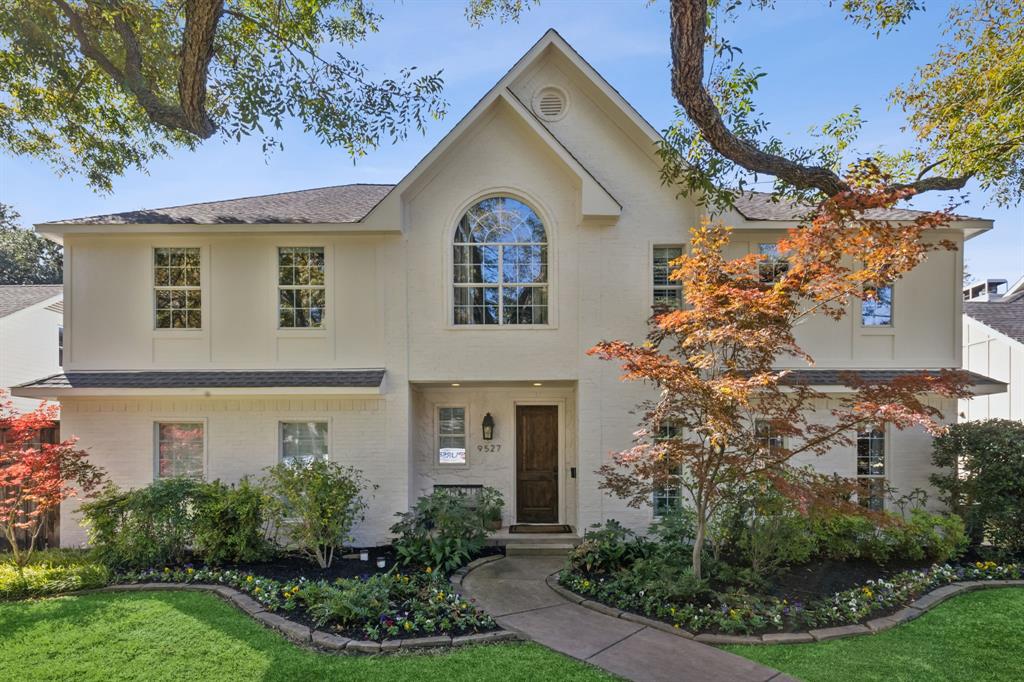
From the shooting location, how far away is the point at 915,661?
5109mm

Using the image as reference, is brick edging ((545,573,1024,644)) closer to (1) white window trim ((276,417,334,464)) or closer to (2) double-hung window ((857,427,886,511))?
(2) double-hung window ((857,427,886,511))

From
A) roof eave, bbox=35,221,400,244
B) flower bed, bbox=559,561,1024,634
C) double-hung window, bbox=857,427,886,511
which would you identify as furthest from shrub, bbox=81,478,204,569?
double-hung window, bbox=857,427,886,511

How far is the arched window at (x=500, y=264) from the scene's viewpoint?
9.55m

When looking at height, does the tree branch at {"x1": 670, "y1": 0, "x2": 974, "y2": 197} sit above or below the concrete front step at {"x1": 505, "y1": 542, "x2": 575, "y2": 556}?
above

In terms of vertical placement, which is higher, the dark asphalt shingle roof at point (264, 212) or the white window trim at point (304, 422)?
the dark asphalt shingle roof at point (264, 212)

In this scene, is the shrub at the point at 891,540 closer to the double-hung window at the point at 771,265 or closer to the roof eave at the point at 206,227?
the double-hung window at the point at 771,265

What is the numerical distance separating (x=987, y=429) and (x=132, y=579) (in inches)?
561

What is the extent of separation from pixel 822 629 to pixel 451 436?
6968mm

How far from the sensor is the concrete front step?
29.1 feet

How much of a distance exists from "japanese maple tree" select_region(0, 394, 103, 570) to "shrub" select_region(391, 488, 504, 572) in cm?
557

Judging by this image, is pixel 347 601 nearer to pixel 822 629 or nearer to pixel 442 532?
pixel 442 532

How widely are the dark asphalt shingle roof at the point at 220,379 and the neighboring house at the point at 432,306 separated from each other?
73 millimetres

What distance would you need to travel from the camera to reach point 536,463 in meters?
10.4

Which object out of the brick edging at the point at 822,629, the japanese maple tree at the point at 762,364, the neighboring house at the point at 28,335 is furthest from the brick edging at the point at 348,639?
the neighboring house at the point at 28,335
